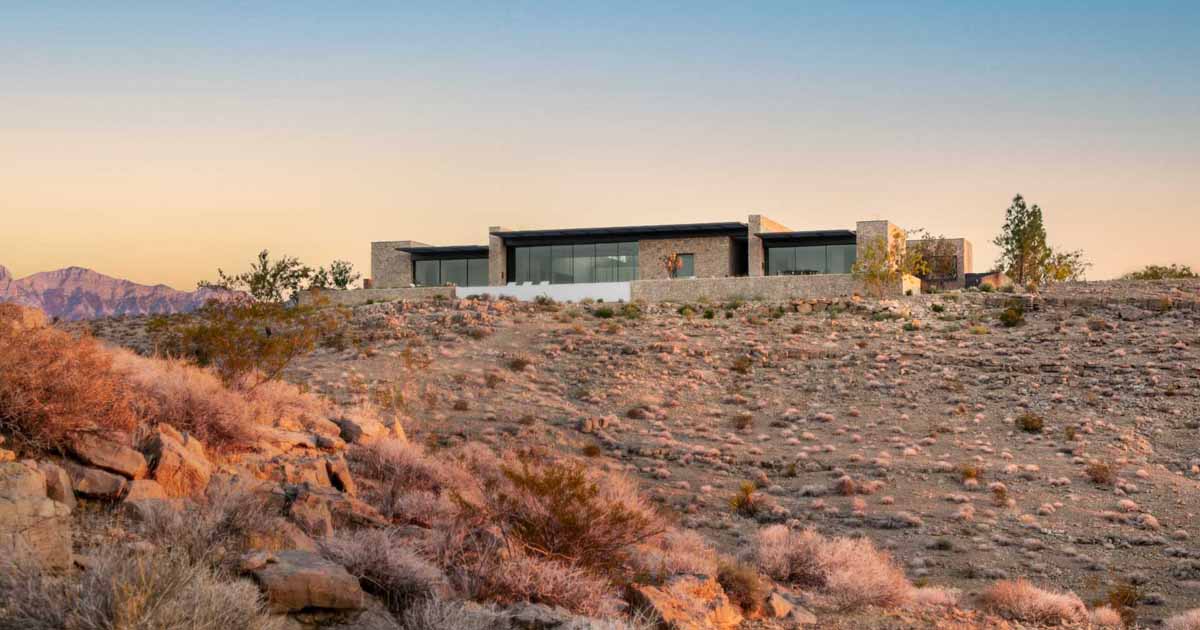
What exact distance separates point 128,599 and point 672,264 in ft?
207

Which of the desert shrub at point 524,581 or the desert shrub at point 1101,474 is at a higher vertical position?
the desert shrub at point 524,581

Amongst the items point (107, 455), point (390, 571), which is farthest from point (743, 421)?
point (107, 455)

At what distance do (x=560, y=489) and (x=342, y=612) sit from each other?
394cm

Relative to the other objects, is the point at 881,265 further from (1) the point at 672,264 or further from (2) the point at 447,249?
(2) the point at 447,249

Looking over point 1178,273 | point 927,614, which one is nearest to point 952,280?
point 1178,273

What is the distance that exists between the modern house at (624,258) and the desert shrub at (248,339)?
3984 cm

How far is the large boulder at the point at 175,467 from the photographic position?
12.0 meters

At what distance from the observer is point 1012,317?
170ft

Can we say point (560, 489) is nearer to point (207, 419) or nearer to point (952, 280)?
point (207, 419)

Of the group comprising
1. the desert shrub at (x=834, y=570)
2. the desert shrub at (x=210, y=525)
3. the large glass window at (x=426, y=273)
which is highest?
the large glass window at (x=426, y=273)

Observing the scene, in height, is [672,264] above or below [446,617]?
above

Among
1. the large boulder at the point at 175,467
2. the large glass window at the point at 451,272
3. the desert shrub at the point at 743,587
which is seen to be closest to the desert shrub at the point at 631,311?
the large glass window at the point at 451,272

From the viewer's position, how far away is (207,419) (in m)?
14.9

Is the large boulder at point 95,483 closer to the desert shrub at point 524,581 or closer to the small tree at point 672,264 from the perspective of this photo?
the desert shrub at point 524,581
